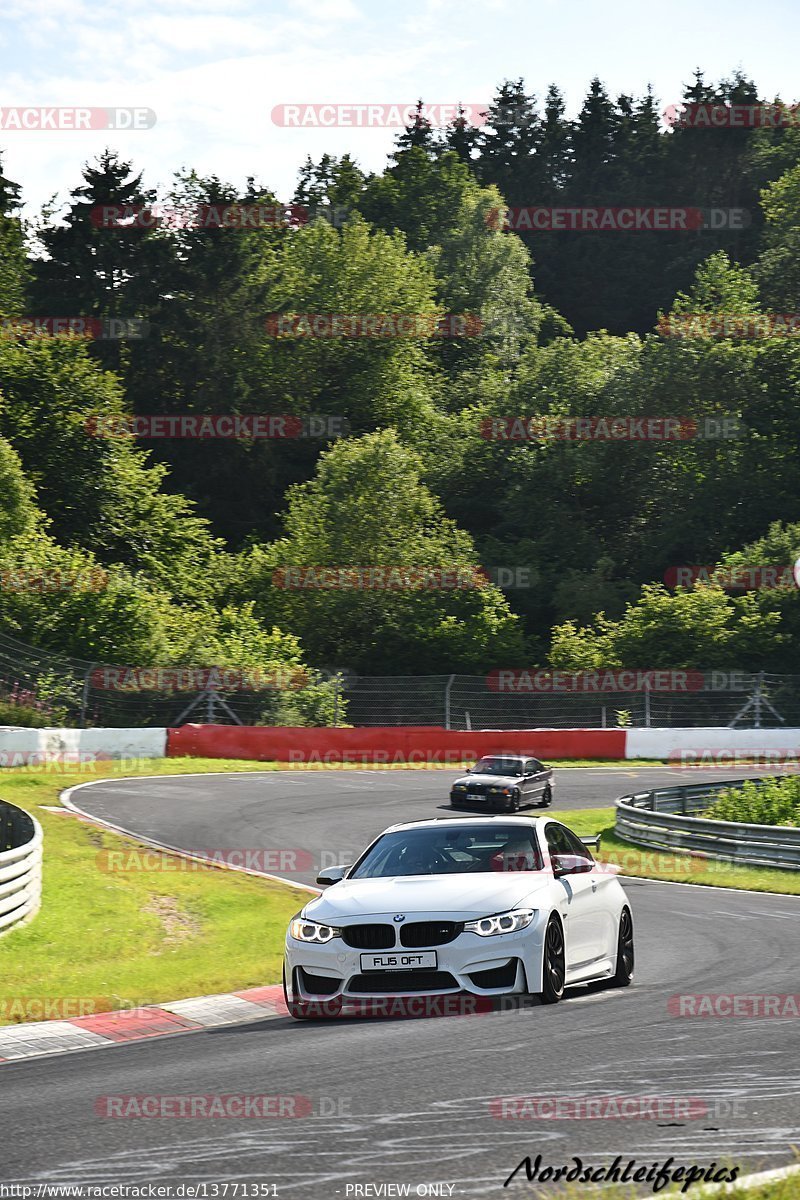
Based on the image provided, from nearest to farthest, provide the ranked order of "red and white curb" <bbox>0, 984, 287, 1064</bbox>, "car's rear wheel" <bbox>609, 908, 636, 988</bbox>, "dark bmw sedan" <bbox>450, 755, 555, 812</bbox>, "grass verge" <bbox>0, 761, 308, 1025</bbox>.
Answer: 1. "red and white curb" <bbox>0, 984, 287, 1064</bbox>
2. "car's rear wheel" <bbox>609, 908, 636, 988</bbox>
3. "grass verge" <bbox>0, 761, 308, 1025</bbox>
4. "dark bmw sedan" <bbox>450, 755, 555, 812</bbox>

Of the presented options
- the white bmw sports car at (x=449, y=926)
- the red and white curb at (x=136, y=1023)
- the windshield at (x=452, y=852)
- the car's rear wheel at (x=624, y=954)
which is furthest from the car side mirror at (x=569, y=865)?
the red and white curb at (x=136, y=1023)

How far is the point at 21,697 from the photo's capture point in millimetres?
36250

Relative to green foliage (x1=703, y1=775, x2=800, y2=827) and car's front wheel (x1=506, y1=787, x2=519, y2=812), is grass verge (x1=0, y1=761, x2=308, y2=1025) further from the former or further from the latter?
green foliage (x1=703, y1=775, x2=800, y2=827)

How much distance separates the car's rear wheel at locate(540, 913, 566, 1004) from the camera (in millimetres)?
10117

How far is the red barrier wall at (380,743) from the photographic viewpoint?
37562 millimetres

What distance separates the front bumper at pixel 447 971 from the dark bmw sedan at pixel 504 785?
18.9 m

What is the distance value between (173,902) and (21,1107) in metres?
10.2

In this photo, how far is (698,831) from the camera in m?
24.9

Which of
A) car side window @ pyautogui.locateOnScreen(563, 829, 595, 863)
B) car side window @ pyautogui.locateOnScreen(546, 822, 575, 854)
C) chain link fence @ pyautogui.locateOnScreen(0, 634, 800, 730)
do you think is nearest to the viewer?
car side window @ pyautogui.locateOnScreen(546, 822, 575, 854)

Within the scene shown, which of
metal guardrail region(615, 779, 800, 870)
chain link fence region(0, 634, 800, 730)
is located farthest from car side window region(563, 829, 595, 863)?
chain link fence region(0, 634, 800, 730)

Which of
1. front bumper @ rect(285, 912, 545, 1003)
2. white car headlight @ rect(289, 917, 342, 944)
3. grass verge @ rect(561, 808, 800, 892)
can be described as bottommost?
grass verge @ rect(561, 808, 800, 892)

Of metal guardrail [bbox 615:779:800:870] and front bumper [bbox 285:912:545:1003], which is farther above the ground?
front bumper [bbox 285:912:545:1003]

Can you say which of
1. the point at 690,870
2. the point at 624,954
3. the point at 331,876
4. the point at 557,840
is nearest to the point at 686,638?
the point at 690,870

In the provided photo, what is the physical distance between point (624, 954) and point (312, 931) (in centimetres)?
297
